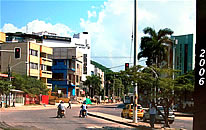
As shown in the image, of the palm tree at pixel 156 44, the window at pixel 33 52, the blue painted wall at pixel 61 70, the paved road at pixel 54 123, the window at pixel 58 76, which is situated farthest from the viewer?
the window at pixel 58 76

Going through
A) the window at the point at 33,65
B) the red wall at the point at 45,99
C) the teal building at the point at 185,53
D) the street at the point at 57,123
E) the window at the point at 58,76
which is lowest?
the red wall at the point at 45,99

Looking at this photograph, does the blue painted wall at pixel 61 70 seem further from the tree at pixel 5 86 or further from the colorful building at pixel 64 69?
the tree at pixel 5 86

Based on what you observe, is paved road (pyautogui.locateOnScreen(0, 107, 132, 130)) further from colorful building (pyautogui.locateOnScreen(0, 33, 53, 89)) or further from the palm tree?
colorful building (pyautogui.locateOnScreen(0, 33, 53, 89))

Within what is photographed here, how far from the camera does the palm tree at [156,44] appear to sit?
5225 centimetres

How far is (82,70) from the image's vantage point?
105375mm

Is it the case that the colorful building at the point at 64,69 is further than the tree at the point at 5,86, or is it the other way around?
the colorful building at the point at 64,69

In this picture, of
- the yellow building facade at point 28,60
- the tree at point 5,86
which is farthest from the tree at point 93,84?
the tree at point 5,86

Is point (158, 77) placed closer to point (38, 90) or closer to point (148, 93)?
point (148, 93)

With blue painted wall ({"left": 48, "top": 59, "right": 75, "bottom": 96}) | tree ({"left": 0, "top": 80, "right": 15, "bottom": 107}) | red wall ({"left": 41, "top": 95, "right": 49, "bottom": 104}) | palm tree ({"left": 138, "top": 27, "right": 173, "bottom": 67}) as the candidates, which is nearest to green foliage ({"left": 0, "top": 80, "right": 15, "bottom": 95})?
tree ({"left": 0, "top": 80, "right": 15, "bottom": 107})

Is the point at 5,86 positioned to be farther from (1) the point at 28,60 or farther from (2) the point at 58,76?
(2) the point at 58,76

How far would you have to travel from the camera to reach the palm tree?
52.2m

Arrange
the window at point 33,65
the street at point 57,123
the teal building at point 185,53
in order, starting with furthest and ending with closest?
1. the window at point 33,65
2. the teal building at point 185,53
3. the street at point 57,123

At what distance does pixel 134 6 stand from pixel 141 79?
635 cm

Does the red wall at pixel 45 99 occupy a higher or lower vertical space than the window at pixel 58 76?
lower
